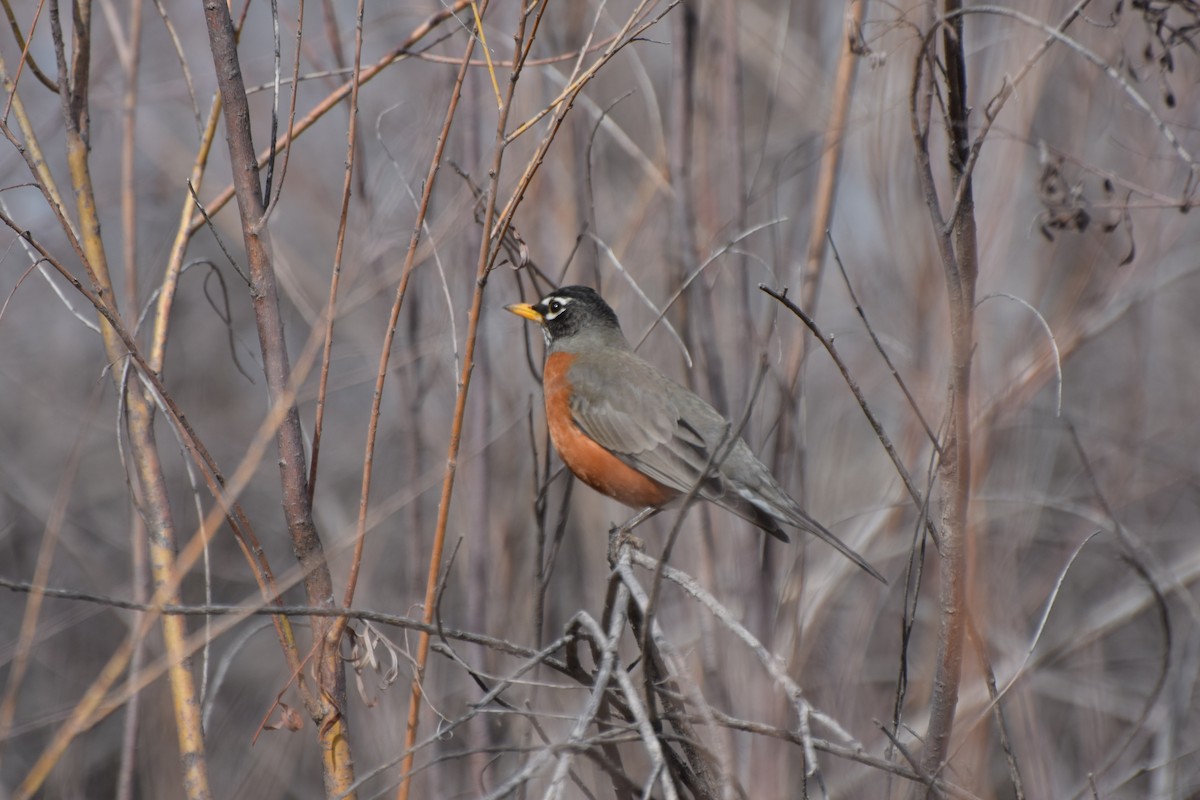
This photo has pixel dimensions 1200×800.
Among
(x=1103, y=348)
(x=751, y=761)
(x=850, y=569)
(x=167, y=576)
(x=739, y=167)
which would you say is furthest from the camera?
(x=1103, y=348)

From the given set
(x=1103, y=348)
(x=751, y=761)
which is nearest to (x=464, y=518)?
(x=751, y=761)

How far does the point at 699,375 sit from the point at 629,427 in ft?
1.27

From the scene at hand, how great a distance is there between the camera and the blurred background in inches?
133

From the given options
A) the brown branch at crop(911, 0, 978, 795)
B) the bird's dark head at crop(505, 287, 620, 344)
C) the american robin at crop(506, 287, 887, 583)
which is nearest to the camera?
the brown branch at crop(911, 0, 978, 795)

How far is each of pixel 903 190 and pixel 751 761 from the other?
2073 millimetres

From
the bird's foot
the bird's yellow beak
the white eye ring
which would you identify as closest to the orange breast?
the bird's foot

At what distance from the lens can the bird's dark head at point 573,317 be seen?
459cm

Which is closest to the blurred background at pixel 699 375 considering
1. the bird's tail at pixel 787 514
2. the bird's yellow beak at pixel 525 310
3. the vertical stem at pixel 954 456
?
the bird's tail at pixel 787 514

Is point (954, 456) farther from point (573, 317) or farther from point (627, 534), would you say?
point (573, 317)

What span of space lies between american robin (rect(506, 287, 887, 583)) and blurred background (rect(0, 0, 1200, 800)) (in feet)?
0.49

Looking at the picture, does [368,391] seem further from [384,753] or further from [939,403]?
[939,403]

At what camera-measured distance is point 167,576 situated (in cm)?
223

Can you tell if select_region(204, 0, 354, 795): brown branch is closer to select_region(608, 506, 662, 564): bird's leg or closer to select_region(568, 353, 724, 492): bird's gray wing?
select_region(608, 506, 662, 564): bird's leg

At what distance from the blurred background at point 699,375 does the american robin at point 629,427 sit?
0.15 metres
